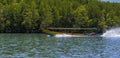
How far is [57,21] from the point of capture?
162m

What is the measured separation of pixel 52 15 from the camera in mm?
164625

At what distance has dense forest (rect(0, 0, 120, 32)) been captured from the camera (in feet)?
514

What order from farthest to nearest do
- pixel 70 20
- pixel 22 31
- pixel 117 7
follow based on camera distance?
pixel 117 7, pixel 70 20, pixel 22 31

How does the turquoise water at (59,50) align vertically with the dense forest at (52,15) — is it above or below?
above

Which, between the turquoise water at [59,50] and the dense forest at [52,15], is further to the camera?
the dense forest at [52,15]

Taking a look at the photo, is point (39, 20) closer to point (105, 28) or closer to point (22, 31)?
point (22, 31)

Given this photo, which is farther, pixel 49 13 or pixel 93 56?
pixel 49 13

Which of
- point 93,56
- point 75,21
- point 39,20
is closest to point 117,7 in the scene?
point 75,21

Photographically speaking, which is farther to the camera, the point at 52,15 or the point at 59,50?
the point at 52,15

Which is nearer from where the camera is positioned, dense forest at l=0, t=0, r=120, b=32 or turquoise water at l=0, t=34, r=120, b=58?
turquoise water at l=0, t=34, r=120, b=58

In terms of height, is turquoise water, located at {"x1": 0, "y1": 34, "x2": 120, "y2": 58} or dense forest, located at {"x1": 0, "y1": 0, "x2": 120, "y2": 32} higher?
turquoise water, located at {"x1": 0, "y1": 34, "x2": 120, "y2": 58}

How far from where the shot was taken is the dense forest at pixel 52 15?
157 metres

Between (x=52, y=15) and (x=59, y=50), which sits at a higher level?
(x=59, y=50)

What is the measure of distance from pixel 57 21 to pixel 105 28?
67.7ft
